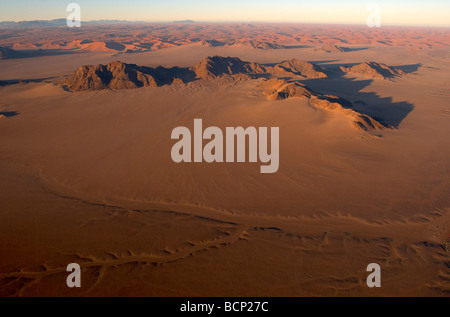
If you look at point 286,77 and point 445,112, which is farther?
point 286,77

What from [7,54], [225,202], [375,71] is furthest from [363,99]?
[7,54]

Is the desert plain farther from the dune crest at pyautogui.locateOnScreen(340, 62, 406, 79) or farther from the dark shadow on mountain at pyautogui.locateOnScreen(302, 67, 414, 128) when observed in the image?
the dune crest at pyautogui.locateOnScreen(340, 62, 406, 79)

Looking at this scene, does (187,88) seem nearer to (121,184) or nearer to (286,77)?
(286,77)

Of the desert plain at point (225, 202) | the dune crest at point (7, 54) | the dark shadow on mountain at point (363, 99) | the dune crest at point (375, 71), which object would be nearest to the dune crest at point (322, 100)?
the desert plain at point (225, 202)

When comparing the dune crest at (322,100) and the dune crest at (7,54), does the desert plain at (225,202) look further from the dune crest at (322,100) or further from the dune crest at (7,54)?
the dune crest at (7,54)

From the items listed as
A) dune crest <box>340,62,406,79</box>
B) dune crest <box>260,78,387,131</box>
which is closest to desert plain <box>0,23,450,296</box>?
dune crest <box>260,78,387,131</box>

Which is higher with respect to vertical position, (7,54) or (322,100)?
(7,54)

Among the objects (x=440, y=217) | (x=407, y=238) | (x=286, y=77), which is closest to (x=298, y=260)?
(x=407, y=238)

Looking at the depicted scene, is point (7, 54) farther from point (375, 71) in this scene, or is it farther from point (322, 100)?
point (375, 71)
